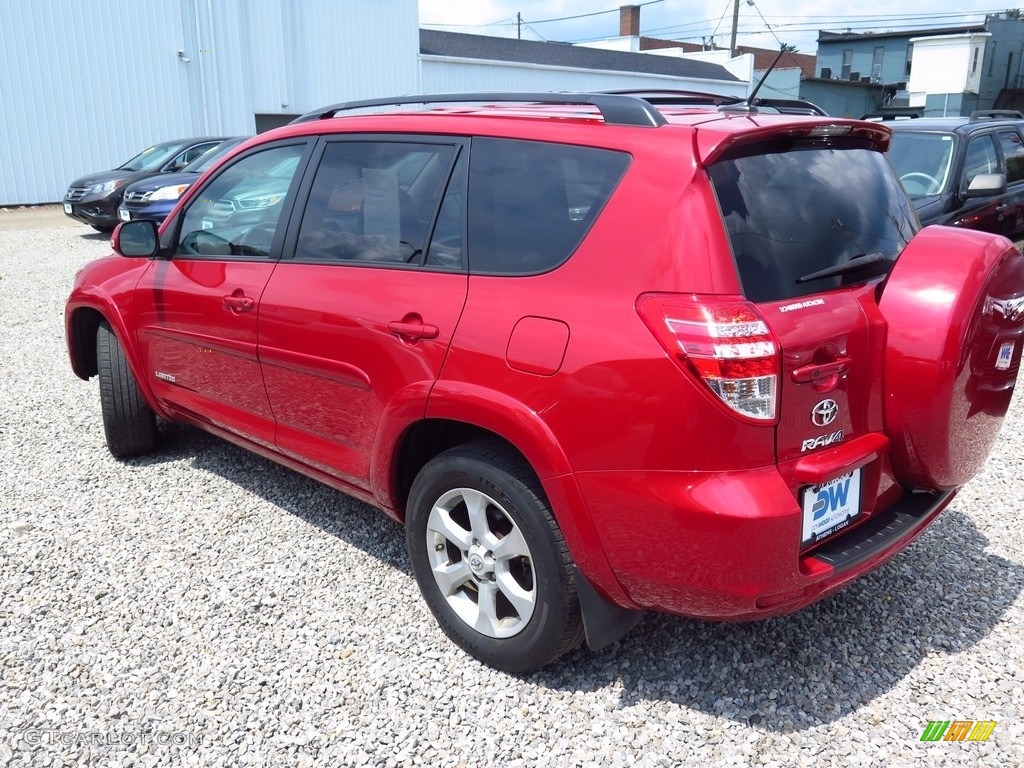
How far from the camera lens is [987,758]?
243 cm

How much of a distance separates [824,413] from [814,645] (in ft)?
3.61

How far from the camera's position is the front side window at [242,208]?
11.4 feet

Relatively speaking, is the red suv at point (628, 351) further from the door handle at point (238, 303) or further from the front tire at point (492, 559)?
the door handle at point (238, 303)

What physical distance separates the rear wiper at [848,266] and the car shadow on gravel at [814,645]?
1360 millimetres

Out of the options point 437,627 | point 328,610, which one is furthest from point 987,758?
point 328,610

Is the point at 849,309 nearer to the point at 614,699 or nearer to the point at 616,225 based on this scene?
the point at 616,225

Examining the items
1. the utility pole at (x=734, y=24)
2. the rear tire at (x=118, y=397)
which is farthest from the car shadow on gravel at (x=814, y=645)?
the utility pole at (x=734, y=24)

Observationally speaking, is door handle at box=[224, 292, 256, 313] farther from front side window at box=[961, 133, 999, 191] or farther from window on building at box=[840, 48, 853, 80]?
window on building at box=[840, 48, 853, 80]

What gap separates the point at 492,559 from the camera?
2725mm

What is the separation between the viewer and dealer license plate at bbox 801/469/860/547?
2.31 m

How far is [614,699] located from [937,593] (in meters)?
1.48

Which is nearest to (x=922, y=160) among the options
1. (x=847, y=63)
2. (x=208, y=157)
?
(x=208, y=157)

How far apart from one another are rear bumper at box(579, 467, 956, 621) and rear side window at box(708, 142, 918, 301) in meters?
0.55

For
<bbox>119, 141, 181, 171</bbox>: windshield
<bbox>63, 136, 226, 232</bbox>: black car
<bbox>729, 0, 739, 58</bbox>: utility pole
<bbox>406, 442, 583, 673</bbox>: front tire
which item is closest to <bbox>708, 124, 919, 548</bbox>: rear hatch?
<bbox>406, 442, 583, 673</bbox>: front tire
